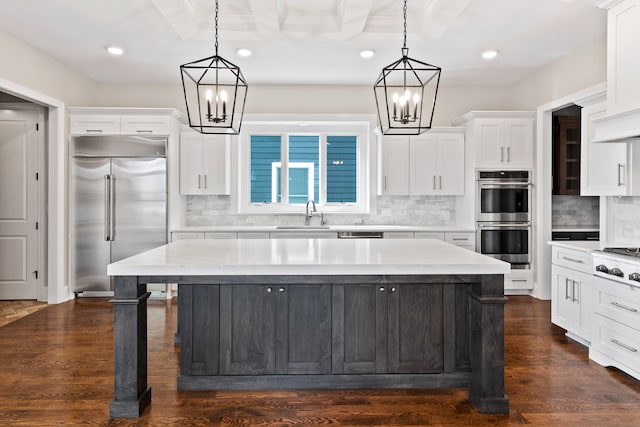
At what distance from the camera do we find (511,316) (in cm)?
457

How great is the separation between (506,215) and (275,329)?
3835 millimetres

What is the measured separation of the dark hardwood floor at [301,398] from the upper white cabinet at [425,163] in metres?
2.67

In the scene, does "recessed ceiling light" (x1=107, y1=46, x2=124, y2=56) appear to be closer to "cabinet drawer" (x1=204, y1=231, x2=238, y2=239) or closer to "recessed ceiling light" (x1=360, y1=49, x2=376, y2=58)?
"cabinet drawer" (x1=204, y1=231, x2=238, y2=239)

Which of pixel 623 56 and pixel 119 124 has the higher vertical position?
pixel 623 56

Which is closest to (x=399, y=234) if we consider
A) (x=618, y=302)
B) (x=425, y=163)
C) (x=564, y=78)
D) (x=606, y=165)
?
(x=425, y=163)

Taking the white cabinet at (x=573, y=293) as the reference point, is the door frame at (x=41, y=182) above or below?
above

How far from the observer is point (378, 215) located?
6.21m

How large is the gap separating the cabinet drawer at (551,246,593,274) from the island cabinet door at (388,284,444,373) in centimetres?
164

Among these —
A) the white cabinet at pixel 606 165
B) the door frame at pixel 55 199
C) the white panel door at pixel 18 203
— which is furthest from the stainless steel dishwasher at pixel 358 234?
the white panel door at pixel 18 203

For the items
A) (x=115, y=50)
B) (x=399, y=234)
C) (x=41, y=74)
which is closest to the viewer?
(x=115, y=50)

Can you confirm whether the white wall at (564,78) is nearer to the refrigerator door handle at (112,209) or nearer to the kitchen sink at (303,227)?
the kitchen sink at (303,227)

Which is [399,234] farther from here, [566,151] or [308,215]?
[566,151]

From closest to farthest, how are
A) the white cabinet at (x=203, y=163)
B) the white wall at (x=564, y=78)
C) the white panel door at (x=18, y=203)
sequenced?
the white wall at (x=564, y=78)
the white panel door at (x=18, y=203)
the white cabinet at (x=203, y=163)

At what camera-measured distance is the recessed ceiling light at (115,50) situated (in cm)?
472
